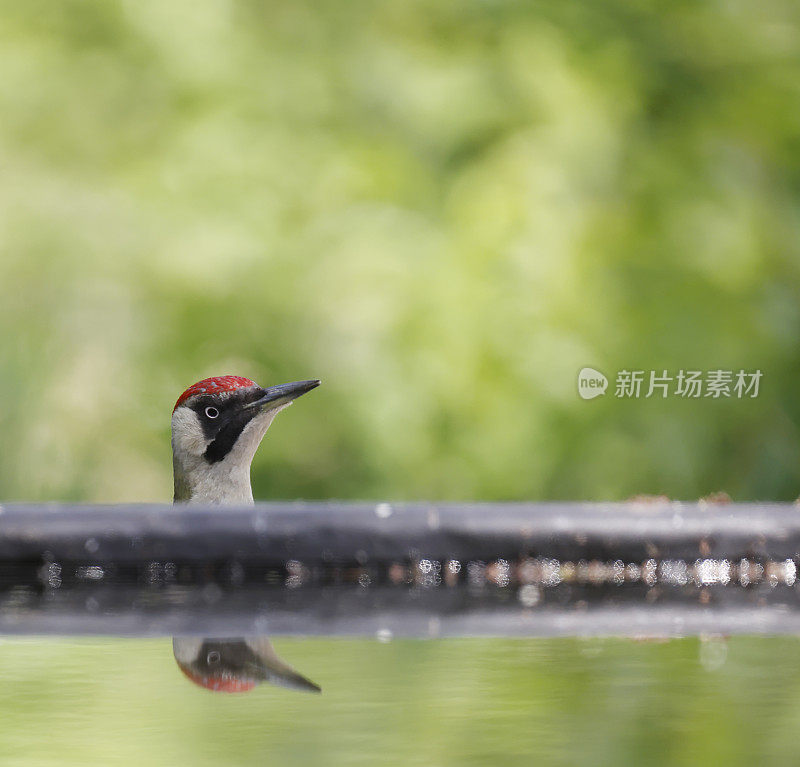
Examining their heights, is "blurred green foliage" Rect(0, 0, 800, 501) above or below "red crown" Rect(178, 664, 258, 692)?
above

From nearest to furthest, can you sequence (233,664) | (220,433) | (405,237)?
(233,664) < (220,433) < (405,237)

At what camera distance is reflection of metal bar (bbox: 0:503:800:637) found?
3053 mm

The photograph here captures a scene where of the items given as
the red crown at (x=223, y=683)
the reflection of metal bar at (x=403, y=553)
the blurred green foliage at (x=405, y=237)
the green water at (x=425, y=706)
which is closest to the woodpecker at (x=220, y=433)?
the reflection of metal bar at (x=403, y=553)

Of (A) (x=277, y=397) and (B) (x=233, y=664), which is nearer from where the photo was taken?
(B) (x=233, y=664)

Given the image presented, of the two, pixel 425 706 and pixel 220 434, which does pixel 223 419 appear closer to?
pixel 220 434

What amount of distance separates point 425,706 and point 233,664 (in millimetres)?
391

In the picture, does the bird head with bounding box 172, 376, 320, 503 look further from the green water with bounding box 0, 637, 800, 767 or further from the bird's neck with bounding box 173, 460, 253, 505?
the green water with bounding box 0, 637, 800, 767

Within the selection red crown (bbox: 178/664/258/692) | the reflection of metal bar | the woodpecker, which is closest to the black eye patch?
the woodpecker

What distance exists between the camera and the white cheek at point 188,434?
3754 mm

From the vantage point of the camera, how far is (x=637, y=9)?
7723 mm

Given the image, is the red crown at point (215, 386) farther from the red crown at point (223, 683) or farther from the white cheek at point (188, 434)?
the red crown at point (223, 683)

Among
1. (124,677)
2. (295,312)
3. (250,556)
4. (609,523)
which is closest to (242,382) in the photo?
(250,556)

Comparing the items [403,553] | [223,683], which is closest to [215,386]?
[403,553]

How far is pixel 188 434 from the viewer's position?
3.76 metres
